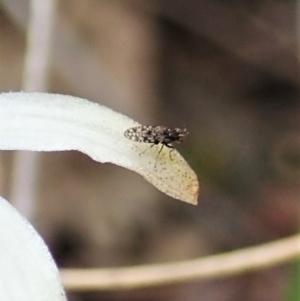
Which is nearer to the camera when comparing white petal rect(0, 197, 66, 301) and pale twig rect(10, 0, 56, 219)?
white petal rect(0, 197, 66, 301)

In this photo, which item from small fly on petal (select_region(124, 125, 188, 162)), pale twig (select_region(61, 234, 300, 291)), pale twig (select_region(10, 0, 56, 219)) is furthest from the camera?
pale twig (select_region(10, 0, 56, 219))

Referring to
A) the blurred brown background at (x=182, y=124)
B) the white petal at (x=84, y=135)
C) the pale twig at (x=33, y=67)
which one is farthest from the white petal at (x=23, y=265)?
the blurred brown background at (x=182, y=124)

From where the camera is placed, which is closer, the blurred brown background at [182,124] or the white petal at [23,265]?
the white petal at [23,265]

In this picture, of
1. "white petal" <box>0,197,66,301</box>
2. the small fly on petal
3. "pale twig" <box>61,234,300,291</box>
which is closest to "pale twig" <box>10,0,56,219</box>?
"pale twig" <box>61,234,300,291</box>

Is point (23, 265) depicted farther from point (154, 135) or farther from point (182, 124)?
point (182, 124)

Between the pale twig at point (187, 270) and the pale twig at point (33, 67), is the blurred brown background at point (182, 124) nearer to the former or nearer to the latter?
the pale twig at point (33, 67)

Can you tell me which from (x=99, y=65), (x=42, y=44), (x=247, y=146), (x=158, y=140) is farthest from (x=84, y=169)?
(x=158, y=140)

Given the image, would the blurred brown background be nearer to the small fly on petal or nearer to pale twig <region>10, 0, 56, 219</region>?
pale twig <region>10, 0, 56, 219</region>
